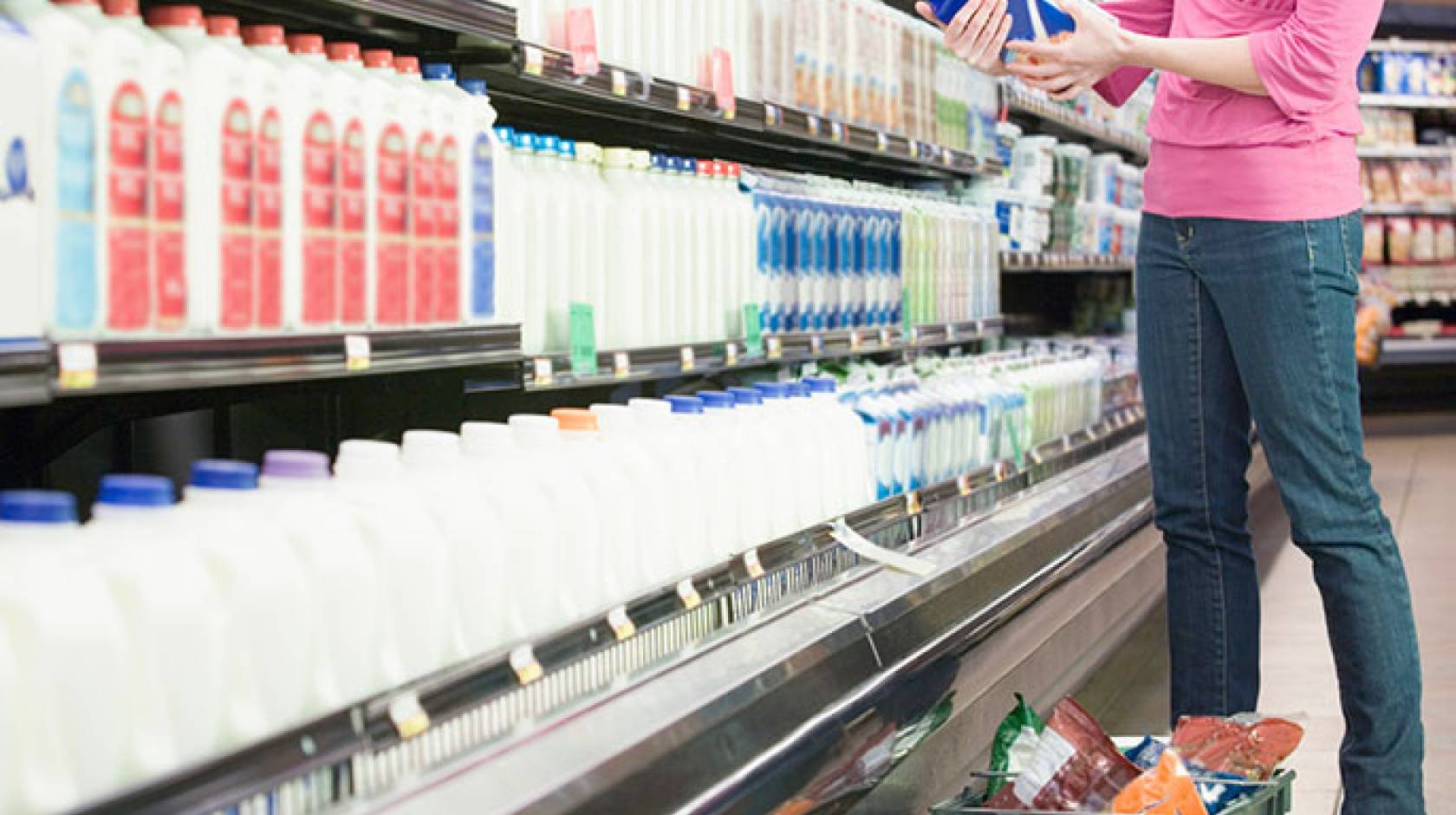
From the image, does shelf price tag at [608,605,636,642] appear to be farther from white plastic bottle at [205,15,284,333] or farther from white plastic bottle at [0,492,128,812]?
white plastic bottle at [0,492,128,812]

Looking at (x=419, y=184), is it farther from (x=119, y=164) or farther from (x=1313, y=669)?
(x=1313, y=669)

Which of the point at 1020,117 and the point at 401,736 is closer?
the point at 401,736

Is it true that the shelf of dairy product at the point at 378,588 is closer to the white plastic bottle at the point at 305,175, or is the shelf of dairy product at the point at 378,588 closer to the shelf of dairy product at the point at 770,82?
the white plastic bottle at the point at 305,175

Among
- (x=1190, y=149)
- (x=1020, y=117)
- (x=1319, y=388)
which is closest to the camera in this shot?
(x=1319, y=388)

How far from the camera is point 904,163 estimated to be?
17.1 ft

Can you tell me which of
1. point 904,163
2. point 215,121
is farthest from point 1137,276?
point 904,163

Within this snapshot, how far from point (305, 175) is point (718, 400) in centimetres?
110

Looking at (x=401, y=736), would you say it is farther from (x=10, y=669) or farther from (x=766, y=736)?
(x=766, y=736)

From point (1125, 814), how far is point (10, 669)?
1.49m

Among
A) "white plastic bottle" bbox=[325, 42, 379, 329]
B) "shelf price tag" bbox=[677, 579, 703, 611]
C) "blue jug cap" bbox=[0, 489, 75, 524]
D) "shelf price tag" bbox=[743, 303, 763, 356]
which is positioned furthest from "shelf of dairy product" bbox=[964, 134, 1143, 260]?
"blue jug cap" bbox=[0, 489, 75, 524]

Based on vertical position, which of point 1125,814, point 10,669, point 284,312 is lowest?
point 1125,814

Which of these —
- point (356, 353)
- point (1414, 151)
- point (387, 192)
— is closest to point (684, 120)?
point (387, 192)

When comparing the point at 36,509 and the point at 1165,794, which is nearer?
the point at 36,509

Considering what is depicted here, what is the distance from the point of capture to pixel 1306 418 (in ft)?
9.29
